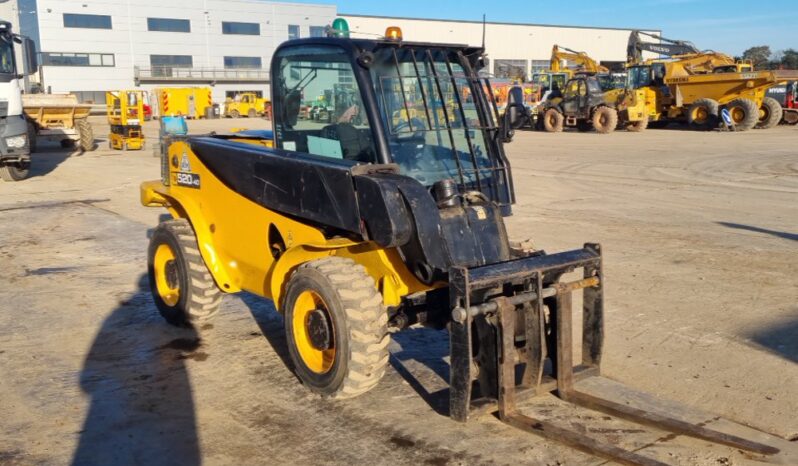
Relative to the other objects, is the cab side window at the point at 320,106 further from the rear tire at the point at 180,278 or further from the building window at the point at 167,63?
the building window at the point at 167,63

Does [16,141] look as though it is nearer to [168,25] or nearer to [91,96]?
[91,96]

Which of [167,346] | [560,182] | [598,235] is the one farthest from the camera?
[560,182]

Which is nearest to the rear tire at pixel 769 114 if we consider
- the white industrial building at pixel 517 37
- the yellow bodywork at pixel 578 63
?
the yellow bodywork at pixel 578 63

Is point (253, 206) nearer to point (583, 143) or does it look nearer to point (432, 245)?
point (432, 245)

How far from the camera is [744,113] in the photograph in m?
27.6

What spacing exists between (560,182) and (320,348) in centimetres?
1176

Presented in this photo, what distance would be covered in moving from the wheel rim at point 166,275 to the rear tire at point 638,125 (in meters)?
25.6

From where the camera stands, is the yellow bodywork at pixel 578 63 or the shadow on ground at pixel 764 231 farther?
the yellow bodywork at pixel 578 63

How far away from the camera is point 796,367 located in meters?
5.16

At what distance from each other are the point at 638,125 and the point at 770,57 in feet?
183

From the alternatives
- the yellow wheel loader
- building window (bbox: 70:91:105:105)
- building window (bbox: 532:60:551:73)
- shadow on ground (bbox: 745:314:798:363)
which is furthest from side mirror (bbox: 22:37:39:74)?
building window (bbox: 532:60:551:73)

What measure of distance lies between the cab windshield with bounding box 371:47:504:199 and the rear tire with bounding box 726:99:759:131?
83.2ft

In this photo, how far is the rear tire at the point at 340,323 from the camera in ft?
14.2

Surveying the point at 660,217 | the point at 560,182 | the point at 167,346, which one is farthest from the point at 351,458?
the point at 560,182
